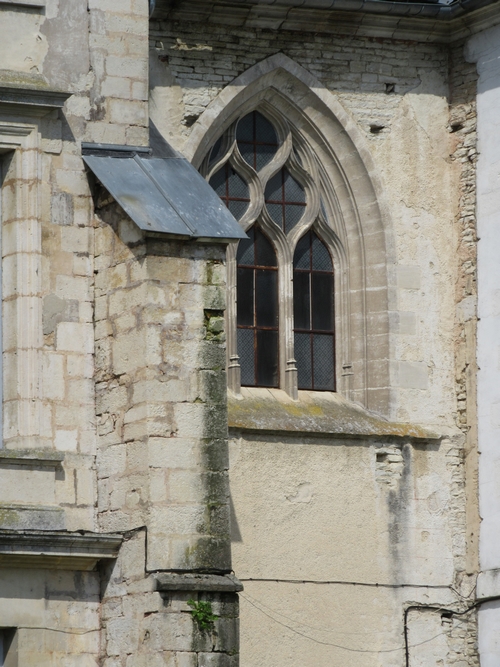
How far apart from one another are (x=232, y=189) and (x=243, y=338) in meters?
1.36

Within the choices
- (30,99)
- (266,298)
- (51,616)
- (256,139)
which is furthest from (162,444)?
(256,139)

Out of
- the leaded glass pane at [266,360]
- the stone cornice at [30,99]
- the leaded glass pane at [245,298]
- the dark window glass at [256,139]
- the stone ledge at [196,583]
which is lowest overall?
the stone ledge at [196,583]

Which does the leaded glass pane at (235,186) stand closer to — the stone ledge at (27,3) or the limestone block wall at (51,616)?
the stone ledge at (27,3)

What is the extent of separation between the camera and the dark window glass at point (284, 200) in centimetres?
1748

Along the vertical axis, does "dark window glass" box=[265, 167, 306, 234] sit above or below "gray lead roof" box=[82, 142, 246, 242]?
above

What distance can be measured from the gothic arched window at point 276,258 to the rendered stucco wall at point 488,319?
1410mm

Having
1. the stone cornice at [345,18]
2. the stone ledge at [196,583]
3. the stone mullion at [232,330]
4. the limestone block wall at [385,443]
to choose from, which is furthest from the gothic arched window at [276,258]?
the stone ledge at [196,583]

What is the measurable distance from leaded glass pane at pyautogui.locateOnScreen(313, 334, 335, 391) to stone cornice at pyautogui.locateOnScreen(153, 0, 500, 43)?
2.84 meters

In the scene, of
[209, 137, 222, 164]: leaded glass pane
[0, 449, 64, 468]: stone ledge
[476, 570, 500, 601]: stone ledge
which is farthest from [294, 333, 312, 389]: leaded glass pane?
[0, 449, 64, 468]: stone ledge

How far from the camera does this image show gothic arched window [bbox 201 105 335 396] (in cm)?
1717

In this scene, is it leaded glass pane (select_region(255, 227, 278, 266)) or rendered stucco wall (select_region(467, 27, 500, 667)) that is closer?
rendered stucco wall (select_region(467, 27, 500, 667))

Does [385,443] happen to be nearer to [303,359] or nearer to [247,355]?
[303,359]

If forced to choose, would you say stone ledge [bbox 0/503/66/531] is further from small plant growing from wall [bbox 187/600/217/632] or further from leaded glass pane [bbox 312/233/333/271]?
leaded glass pane [bbox 312/233/333/271]

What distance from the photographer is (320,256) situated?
17672mm
